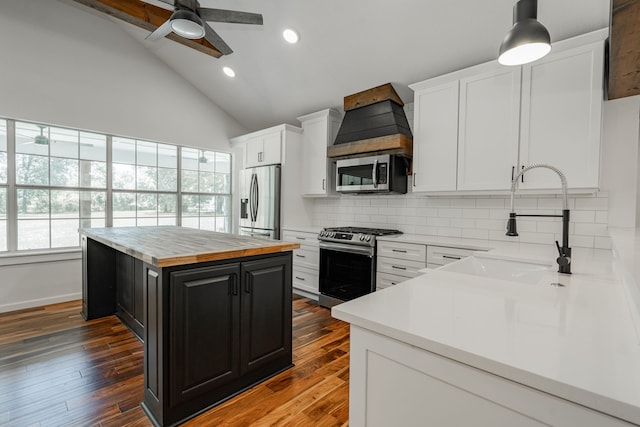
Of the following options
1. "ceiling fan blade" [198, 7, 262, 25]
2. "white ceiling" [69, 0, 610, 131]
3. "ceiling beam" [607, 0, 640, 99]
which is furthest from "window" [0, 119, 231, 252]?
"ceiling beam" [607, 0, 640, 99]

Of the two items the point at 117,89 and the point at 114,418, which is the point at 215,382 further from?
the point at 117,89

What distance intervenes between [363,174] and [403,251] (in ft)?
3.60

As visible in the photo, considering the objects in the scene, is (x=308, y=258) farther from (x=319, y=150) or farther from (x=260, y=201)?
(x=319, y=150)

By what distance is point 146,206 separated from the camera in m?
4.60

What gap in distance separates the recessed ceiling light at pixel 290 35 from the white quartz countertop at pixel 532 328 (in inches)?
122

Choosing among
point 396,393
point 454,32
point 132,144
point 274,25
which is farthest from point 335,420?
point 132,144

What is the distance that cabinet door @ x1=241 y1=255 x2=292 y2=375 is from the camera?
2.07 metres

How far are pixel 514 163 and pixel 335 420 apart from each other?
7.92 feet

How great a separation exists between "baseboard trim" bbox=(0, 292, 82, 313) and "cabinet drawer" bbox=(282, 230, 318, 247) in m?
2.77

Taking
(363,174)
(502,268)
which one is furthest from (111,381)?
(363,174)

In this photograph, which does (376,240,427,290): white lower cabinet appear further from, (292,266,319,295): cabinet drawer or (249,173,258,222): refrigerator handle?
(249,173,258,222): refrigerator handle

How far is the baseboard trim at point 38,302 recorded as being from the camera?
3461 mm

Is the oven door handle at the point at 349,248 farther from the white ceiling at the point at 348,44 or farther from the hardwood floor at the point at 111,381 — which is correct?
the white ceiling at the point at 348,44

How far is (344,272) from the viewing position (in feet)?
11.7
